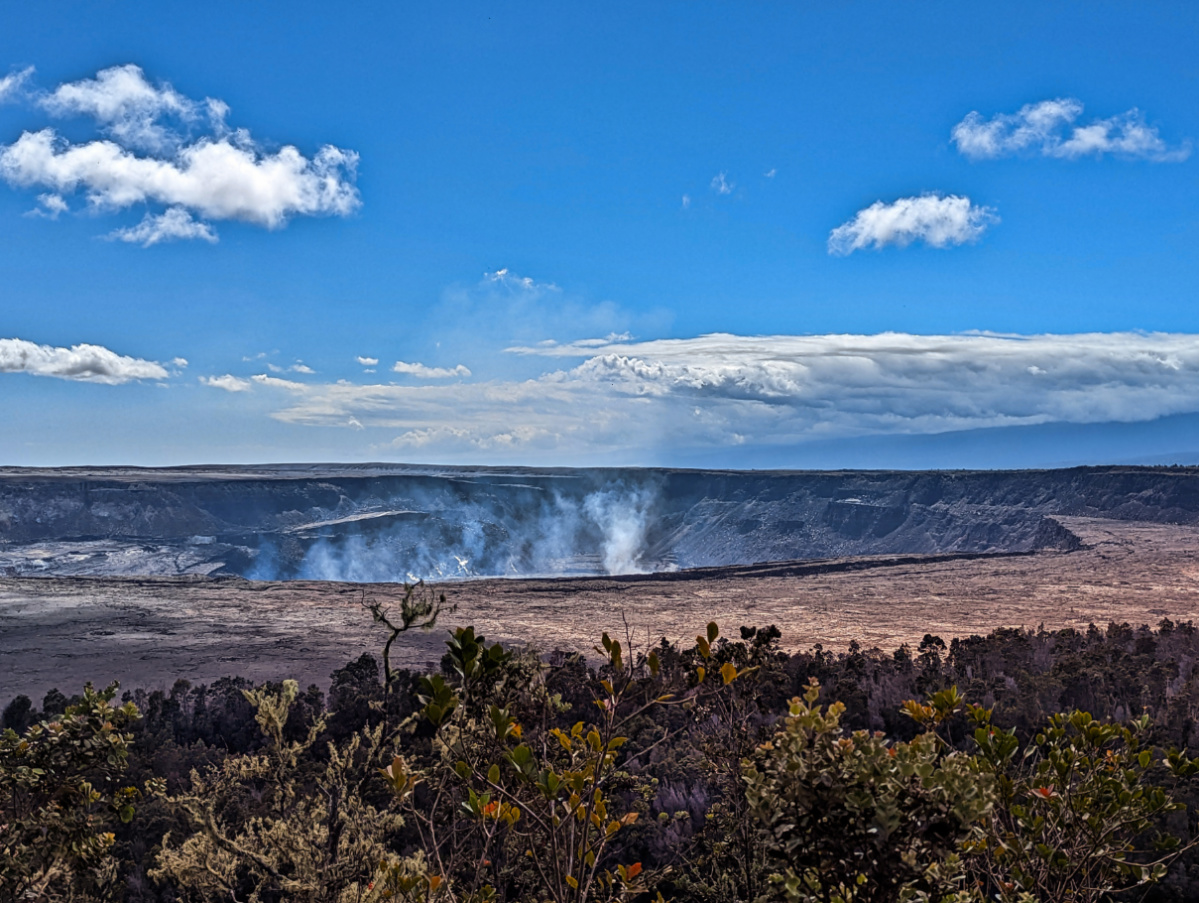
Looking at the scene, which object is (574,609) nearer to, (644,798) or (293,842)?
(644,798)

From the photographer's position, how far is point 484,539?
7075cm

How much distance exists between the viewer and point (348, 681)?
1769 cm

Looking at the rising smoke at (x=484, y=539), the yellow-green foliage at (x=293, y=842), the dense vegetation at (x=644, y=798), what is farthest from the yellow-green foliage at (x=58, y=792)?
the rising smoke at (x=484, y=539)

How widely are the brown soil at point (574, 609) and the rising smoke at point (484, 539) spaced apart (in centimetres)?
2010

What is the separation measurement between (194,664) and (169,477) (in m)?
61.8

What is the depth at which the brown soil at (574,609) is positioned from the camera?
77.4ft

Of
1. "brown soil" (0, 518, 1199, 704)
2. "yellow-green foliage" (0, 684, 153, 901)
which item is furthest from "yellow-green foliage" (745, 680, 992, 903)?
"brown soil" (0, 518, 1199, 704)

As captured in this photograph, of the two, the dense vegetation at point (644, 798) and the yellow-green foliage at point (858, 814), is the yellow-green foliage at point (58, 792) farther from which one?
the yellow-green foliage at point (858, 814)

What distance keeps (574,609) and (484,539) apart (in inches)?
1528

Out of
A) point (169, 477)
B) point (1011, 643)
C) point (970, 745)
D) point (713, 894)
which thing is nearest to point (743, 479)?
point (169, 477)

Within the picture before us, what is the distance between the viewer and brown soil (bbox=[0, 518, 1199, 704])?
23.6 meters

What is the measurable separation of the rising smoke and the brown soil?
20.1 meters

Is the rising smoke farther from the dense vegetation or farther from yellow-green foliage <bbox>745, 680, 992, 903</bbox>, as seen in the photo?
yellow-green foliage <bbox>745, 680, 992, 903</bbox>

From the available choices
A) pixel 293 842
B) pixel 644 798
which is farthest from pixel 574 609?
pixel 293 842
